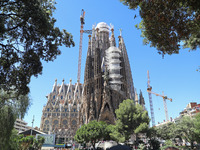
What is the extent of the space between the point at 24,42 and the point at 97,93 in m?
38.7

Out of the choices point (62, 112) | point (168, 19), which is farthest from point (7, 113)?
point (62, 112)

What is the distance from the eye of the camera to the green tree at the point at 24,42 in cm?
893

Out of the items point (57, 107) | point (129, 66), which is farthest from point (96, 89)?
point (57, 107)

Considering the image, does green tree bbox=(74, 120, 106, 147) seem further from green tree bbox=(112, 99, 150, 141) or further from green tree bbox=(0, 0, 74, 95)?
green tree bbox=(0, 0, 74, 95)

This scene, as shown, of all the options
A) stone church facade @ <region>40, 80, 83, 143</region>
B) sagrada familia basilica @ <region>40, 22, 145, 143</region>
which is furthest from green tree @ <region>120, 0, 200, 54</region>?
stone church facade @ <region>40, 80, 83, 143</region>

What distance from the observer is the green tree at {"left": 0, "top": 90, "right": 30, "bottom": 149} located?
37.6ft

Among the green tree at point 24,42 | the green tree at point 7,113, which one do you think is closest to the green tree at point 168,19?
the green tree at point 24,42

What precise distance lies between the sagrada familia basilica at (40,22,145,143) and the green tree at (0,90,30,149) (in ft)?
105

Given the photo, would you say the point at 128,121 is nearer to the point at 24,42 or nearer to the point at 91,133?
the point at 91,133

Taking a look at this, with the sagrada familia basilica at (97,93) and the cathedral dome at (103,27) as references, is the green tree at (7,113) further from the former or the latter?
the cathedral dome at (103,27)

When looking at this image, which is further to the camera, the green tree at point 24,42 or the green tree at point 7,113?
the green tree at point 7,113

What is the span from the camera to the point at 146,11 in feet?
27.0

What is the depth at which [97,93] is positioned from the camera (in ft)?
156

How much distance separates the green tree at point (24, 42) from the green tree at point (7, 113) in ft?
8.14
